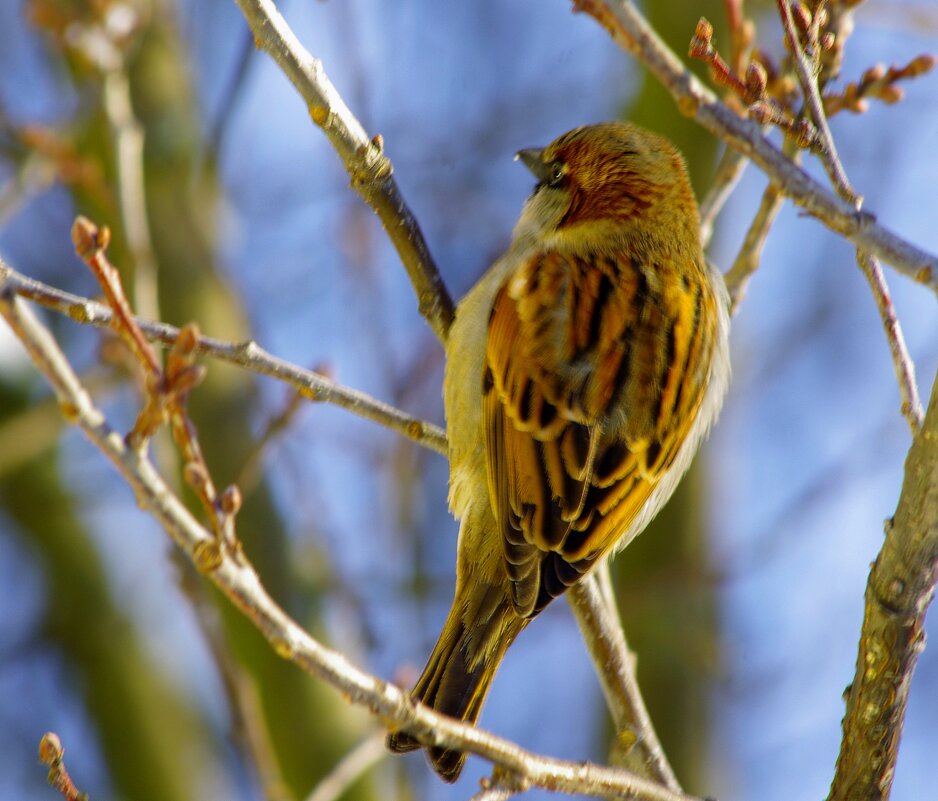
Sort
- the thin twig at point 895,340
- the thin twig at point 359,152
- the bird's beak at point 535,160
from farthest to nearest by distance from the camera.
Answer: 1. the bird's beak at point 535,160
2. the thin twig at point 359,152
3. the thin twig at point 895,340

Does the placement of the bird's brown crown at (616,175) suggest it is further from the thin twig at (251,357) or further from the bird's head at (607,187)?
the thin twig at (251,357)

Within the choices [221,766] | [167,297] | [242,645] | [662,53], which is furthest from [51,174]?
[662,53]

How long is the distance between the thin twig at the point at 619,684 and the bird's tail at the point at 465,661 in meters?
0.23

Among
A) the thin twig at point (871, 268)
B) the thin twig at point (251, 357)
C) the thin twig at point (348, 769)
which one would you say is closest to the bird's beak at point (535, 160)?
the thin twig at point (251, 357)

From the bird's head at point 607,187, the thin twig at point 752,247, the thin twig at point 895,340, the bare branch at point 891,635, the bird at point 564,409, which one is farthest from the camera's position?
the bird's head at point 607,187

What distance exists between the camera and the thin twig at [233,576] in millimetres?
2340

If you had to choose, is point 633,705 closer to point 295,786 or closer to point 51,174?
point 295,786

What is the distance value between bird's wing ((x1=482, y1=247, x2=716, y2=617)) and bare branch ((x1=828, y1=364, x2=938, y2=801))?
0.94 metres

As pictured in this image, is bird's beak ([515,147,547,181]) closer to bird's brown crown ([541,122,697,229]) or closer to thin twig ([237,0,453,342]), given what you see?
bird's brown crown ([541,122,697,229])

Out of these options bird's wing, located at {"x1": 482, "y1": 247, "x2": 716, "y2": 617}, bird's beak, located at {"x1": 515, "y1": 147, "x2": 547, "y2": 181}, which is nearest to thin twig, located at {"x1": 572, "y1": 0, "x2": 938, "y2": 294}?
bird's wing, located at {"x1": 482, "y1": 247, "x2": 716, "y2": 617}

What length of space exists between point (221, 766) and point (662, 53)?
19.8 ft

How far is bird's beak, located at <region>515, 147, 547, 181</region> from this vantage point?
526 cm

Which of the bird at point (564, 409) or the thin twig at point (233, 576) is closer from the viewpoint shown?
the thin twig at point (233, 576)

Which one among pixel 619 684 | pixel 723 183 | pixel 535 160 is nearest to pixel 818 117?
pixel 723 183
